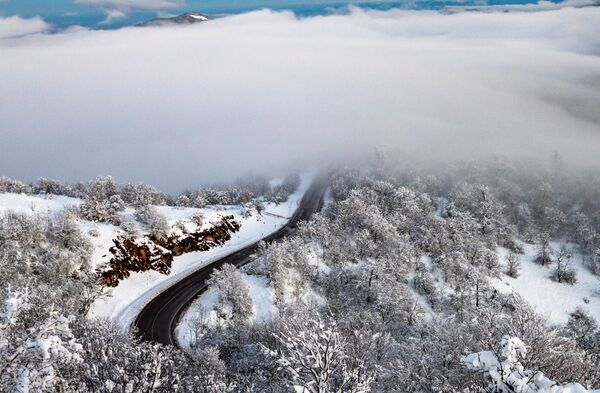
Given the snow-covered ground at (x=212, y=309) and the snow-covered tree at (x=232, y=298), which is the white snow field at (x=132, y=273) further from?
the snow-covered tree at (x=232, y=298)

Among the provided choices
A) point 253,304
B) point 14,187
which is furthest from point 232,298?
point 14,187

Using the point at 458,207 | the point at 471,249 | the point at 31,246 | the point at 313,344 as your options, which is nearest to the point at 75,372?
the point at 313,344

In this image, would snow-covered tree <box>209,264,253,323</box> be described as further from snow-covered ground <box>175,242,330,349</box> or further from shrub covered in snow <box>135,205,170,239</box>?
shrub covered in snow <box>135,205,170,239</box>

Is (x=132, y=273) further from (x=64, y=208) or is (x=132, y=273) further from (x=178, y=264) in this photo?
(x=64, y=208)

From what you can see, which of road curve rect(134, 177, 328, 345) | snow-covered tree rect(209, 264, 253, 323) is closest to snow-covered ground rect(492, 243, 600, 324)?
snow-covered tree rect(209, 264, 253, 323)

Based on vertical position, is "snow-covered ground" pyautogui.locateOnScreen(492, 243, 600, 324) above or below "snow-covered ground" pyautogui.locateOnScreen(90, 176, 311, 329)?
below

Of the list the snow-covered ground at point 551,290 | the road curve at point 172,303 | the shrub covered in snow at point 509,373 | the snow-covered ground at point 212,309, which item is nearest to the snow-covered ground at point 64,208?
the road curve at point 172,303

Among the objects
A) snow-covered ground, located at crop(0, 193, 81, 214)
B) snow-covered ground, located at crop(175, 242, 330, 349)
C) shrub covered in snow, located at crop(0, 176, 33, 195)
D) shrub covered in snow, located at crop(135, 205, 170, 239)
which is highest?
snow-covered ground, located at crop(0, 193, 81, 214)
